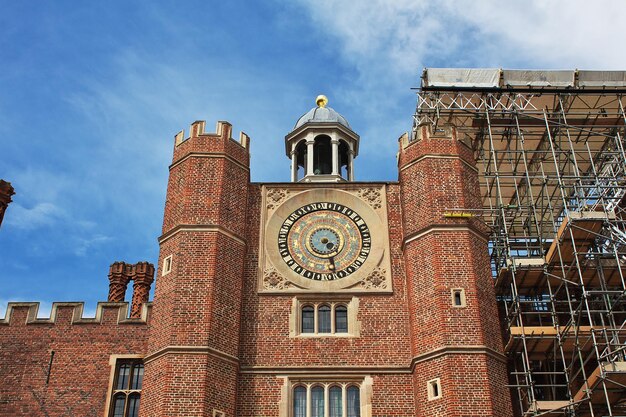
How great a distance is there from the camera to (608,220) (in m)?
23.5

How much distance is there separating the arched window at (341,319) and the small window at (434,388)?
321 cm

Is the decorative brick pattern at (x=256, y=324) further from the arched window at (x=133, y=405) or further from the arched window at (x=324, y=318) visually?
the arched window at (x=133, y=405)

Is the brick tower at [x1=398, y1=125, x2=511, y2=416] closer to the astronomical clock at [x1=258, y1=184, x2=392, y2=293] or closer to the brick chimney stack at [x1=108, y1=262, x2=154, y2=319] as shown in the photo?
the astronomical clock at [x1=258, y1=184, x2=392, y2=293]

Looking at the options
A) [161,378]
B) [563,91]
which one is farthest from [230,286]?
[563,91]

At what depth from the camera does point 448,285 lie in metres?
23.3

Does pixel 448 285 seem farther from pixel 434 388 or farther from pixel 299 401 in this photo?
pixel 299 401

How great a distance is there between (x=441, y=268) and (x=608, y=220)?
506 centimetres

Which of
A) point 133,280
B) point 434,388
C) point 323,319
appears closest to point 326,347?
point 323,319

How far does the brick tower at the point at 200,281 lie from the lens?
21.7 metres

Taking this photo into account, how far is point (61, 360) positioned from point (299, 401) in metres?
7.39

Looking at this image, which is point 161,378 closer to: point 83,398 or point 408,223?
point 83,398

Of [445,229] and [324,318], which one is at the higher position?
[445,229]

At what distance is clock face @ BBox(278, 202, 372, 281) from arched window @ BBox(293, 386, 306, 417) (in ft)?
12.2

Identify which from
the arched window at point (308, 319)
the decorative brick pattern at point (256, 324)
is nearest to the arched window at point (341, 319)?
the decorative brick pattern at point (256, 324)
